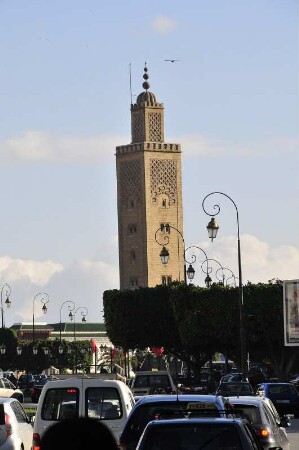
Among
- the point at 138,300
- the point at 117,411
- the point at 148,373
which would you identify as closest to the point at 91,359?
the point at 138,300

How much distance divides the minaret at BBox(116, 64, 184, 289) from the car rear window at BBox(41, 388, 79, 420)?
15121 cm

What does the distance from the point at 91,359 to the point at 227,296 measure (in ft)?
299

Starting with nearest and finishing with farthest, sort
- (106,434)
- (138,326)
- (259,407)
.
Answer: (106,434) < (259,407) < (138,326)

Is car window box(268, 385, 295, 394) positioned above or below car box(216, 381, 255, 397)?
below

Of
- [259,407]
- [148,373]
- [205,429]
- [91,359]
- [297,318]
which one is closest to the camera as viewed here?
[205,429]

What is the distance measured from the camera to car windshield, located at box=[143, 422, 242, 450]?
10.1 metres

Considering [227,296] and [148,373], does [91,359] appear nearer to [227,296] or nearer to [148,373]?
[227,296]

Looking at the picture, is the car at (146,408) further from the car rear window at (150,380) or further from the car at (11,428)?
the car rear window at (150,380)

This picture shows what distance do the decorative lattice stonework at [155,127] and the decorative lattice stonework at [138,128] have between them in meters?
1.02

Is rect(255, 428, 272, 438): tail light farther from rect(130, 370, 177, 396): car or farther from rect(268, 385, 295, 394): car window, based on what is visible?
rect(130, 370, 177, 396): car

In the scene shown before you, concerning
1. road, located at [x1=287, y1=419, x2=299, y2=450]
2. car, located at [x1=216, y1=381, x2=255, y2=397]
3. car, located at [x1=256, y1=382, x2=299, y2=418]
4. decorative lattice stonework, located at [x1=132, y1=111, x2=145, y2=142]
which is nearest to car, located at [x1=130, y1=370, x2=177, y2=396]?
car, located at [x1=256, y1=382, x2=299, y2=418]

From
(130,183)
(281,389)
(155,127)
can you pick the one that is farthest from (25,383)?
(155,127)

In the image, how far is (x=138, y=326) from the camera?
298 ft

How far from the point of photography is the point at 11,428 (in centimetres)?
2133
